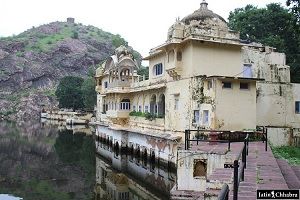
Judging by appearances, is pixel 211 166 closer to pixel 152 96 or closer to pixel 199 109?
pixel 199 109

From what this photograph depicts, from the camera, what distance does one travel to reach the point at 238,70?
26.3 m

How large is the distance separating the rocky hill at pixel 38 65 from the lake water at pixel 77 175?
57.8 metres

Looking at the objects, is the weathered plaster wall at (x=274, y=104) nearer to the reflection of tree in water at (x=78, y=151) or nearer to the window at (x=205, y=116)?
the window at (x=205, y=116)

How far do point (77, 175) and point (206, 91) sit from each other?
1040cm

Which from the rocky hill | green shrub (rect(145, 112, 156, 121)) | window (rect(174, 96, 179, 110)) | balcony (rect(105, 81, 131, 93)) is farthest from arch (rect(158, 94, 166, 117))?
the rocky hill

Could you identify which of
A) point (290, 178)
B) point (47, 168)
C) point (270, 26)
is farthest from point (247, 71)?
point (290, 178)

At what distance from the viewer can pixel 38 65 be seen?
4003 inches

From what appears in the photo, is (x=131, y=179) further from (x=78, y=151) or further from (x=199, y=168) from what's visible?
(x=78, y=151)

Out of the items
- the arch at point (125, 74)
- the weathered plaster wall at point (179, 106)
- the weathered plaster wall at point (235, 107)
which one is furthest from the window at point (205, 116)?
the arch at point (125, 74)

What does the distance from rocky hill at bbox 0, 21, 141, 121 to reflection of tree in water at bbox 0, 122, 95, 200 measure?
50.1 m

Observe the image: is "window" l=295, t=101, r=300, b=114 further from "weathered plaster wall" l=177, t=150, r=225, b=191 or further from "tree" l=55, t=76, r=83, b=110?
"tree" l=55, t=76, r=83, b=110

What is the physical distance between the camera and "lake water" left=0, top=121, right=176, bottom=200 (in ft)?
66.4

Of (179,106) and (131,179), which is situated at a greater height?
(179,106)

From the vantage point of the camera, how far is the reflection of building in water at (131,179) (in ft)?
65.9
